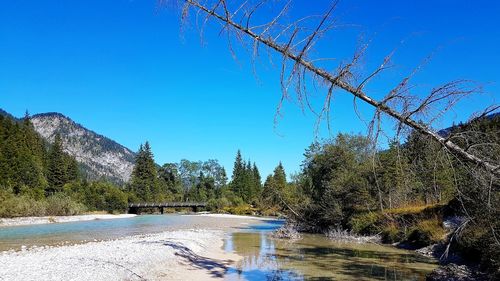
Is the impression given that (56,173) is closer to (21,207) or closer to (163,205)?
(163,205)

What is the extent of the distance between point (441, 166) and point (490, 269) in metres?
9.68

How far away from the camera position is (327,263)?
16938mm

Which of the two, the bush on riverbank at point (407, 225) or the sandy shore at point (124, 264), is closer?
the sandy shore at point (124, 264)

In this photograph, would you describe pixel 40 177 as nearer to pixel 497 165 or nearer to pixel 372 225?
pixel 372 225

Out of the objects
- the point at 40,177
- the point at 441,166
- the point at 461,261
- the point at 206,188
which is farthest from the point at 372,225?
the point at 206,188

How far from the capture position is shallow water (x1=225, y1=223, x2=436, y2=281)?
1399cm

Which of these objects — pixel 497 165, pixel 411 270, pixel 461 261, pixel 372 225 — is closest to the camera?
pixel 497 165

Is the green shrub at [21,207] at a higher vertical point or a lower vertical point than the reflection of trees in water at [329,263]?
higher

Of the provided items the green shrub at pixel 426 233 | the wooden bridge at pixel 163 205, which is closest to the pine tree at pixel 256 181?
the wooden bridge at pixel 163 205

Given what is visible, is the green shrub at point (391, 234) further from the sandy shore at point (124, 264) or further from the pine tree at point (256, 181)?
the pine tree at point (256, 181)

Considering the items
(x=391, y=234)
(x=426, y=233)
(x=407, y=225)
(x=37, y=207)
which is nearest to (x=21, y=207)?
(x=37, y=207)

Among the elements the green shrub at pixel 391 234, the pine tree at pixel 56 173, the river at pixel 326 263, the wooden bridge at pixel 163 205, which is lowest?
the river at pixel 326 263

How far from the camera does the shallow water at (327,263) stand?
13992mm

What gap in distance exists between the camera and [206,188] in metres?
123
